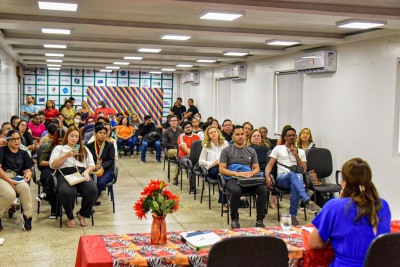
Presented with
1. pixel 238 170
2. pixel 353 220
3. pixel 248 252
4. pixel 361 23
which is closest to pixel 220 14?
pixel 361 23

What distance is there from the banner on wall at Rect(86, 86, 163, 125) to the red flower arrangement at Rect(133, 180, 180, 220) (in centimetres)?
1571

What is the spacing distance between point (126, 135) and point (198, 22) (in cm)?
688

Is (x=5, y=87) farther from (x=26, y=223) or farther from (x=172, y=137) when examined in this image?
(x=26, y=223)

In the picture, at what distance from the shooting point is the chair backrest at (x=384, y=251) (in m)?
2.84

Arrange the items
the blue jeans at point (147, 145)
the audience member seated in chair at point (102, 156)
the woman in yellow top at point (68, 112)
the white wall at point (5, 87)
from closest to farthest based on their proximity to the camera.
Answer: the audience member seated in chair at point (102, 156)
the white wall at point (5, 87)
the blue jeans at point (147, 145)
the woman in yellow top at point (68, 112)

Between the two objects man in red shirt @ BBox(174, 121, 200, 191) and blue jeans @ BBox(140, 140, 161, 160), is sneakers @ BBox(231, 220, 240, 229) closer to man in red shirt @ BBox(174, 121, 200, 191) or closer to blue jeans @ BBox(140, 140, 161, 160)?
man in red shirt @ BBox(174, 121, 200, 191)

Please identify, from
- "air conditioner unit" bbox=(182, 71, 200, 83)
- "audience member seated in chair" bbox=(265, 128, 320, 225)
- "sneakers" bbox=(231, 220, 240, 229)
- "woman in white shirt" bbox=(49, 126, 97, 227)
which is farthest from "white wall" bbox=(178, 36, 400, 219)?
"air conditioner unit" bbox=(182, 71, 200, 83)

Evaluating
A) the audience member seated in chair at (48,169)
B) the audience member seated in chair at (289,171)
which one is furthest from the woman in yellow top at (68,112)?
the audience member seated in chair at (289,171)

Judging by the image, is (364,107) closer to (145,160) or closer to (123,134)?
(145,160)

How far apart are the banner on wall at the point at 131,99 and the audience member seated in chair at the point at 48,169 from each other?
12.4 m

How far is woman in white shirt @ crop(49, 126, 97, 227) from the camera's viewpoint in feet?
20.9

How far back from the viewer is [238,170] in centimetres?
678

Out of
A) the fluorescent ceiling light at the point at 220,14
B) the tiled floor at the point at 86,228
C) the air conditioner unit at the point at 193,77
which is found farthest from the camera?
the air conditioner unit at the point at 193,77

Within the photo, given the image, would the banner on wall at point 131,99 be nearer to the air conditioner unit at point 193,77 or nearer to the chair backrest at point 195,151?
the air conditioner unit at point 193,77
